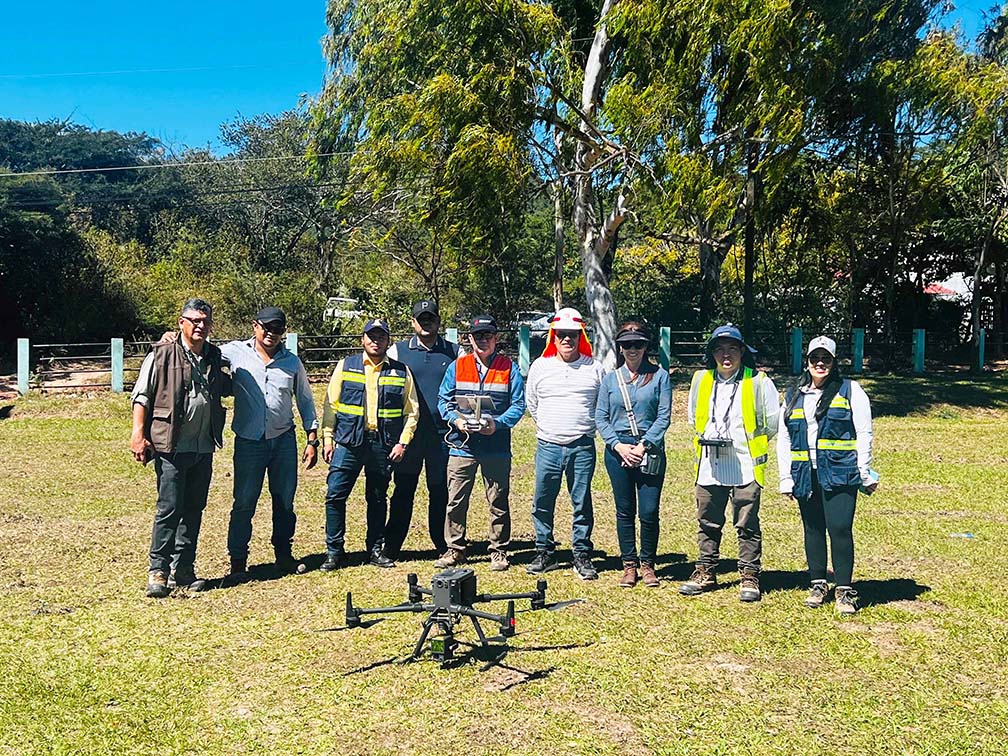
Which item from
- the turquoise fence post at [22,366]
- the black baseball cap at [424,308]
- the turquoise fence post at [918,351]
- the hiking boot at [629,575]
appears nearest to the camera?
the hiking boot at [629,575]

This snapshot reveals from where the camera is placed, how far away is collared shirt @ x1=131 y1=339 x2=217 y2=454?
264 inches

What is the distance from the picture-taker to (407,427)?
7461mm

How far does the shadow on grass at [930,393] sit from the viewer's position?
2052cm

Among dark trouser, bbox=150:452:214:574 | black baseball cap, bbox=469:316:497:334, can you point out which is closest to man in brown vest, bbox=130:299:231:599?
dark trouser, bbox=150:452:214:574

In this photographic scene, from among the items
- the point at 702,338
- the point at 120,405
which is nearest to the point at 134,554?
the point at 120,405

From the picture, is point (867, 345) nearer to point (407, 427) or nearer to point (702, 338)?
point (702, 338)

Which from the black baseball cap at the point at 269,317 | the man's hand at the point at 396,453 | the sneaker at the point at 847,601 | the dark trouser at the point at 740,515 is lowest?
the sneaker at the point at 847,601

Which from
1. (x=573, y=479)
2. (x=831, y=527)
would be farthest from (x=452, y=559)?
(x=831, y=527)

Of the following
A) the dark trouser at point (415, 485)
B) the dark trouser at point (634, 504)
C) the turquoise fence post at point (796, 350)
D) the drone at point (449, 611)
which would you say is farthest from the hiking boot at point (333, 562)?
the turquoise fence post at point (796, 350)

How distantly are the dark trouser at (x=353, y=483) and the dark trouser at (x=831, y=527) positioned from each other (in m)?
3.02

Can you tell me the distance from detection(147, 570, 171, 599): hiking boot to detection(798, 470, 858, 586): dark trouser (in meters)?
4.25

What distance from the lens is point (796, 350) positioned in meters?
25.3

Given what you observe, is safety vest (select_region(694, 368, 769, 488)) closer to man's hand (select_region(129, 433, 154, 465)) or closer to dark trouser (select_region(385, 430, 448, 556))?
dark trouser (select_region(385, 430, 448, 556))

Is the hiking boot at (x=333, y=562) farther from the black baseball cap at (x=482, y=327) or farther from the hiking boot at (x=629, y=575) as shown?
the hiking boot at (x=629, y=575)
